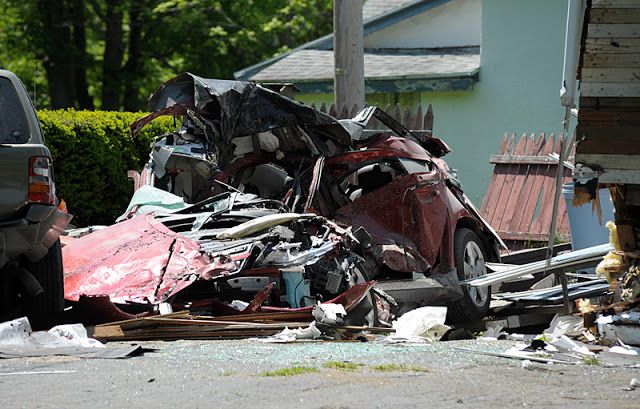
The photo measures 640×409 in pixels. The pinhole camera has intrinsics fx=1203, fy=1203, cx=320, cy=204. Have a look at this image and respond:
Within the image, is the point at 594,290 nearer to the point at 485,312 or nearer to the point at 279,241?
the point at 485,312

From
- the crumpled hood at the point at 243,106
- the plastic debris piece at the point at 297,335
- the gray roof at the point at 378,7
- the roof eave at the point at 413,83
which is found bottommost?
the plastic debris piece at the point at 297,335

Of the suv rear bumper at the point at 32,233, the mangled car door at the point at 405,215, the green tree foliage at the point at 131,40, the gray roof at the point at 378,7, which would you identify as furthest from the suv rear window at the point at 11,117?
the green tree foliage at the point at 131,40

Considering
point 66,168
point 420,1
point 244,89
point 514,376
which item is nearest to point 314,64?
point 420,1

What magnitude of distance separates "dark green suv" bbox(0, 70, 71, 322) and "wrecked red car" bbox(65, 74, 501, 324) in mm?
629

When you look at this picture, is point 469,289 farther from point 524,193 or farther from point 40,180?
point 524,193

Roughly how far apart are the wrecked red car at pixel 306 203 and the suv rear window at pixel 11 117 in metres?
1.50

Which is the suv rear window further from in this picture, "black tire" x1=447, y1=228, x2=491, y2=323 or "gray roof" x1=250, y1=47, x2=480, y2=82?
"gray roof" x1=250, y1=47, x2=480, y2=82

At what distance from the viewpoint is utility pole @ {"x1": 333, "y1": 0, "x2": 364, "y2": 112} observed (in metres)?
15.3

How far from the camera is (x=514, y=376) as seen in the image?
7.32 m

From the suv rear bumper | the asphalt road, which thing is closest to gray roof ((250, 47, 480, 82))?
the suv rear bumper

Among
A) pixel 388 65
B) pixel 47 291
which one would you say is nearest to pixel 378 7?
pixel 388 65

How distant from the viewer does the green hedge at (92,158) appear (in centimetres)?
1638

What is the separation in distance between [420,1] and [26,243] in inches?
639

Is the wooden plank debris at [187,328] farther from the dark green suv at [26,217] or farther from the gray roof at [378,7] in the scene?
the gray roof at [378,7]
